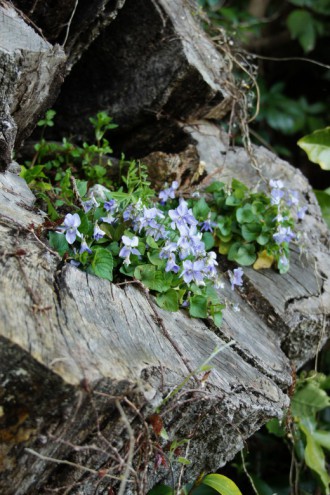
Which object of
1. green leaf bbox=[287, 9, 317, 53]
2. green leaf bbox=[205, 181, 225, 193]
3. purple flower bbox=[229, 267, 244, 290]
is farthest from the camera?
green leaf bbox=[287, 9, 317, 53]

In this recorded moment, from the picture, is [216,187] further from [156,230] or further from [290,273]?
[156,230]

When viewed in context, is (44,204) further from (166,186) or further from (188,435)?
(188,435)

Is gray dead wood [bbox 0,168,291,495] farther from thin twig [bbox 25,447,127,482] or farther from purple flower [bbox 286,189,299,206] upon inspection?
purple flower [bbox 286,189,299,206]

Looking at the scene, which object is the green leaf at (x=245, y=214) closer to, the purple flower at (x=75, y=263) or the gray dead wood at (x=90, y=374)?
the gray dead wood at (x=90, y=374)

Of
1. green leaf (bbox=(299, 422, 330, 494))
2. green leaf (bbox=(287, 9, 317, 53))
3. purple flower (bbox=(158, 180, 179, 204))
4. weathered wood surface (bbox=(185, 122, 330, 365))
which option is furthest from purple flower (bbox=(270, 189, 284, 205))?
green leaf (bbox=(287, 9, 317, 53))

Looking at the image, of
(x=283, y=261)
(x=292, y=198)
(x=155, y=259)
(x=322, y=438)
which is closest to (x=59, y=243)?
(x=155, y=259)

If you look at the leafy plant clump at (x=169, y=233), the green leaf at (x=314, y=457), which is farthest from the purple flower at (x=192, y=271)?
the green leaf at (x=314, y=457)

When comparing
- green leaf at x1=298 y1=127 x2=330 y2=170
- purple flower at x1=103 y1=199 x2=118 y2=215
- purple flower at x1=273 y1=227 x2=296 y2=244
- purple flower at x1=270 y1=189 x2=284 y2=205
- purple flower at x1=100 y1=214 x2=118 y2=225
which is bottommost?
purple flower at x1=100 y1=214 x2=118 y2=225
